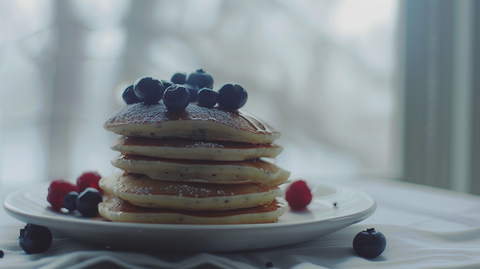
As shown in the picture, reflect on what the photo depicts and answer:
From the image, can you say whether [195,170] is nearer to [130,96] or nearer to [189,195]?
[189,195]

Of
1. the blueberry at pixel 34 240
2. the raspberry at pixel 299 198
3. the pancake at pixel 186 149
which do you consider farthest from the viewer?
the raspberry at pixel 299 198

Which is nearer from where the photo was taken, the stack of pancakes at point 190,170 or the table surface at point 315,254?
the table surface at point 315,254


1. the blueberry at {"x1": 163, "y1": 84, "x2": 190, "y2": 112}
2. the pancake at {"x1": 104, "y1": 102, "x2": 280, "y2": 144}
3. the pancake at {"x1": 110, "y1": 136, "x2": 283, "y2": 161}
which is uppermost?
the blueberry at {"x1": 163, "y1": 84, "x2": 190, "y2": 112}

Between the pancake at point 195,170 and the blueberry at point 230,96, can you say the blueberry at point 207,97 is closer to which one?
the blueberry at point 230,96

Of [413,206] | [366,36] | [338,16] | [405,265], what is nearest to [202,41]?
[338,16]

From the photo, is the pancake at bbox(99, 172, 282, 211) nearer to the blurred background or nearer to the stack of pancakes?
the stack of pancakes

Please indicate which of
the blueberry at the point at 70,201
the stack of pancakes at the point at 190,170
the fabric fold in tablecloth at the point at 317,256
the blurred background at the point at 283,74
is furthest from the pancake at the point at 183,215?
the blurred background at the point at 283,74

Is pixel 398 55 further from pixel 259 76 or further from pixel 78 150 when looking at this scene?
pixel 78 150

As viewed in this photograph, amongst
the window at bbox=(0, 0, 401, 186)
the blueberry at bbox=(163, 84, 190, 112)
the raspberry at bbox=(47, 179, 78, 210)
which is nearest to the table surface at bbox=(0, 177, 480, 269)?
the raspberry at bbox=(47, 179, 78, 210)
